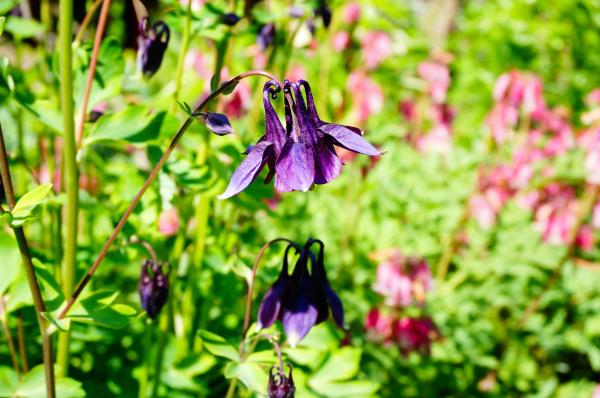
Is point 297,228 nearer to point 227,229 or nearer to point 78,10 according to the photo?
point 227,229

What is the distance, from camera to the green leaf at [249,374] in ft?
3.78

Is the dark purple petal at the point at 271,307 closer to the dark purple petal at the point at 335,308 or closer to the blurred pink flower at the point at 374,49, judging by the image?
the dark purple petal at the point at 335,308

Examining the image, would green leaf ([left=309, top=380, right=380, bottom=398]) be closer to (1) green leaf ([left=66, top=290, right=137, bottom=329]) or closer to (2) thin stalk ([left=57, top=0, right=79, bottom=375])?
(1) green leaf ([left=66, top=290, right=137, bottom=329])

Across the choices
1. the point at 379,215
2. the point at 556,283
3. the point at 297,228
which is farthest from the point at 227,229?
the point at 556,283

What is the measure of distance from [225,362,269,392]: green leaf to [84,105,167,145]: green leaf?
57cm

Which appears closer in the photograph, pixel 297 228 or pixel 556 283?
pixel 297 228

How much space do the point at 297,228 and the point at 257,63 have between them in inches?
47.0

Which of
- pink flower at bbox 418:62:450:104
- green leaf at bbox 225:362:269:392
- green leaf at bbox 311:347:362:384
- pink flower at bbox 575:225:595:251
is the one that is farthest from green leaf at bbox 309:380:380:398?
pink flower at bbox 418:62:450:104

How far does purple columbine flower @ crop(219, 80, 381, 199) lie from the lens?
87 cm

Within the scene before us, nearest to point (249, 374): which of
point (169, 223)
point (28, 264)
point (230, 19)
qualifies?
point (28, 264)

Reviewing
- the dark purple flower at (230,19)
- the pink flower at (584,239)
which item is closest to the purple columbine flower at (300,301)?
the dark purple flower at (230,19)

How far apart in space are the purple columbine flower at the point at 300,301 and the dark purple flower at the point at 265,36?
938 millimetres

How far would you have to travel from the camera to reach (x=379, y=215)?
3057mm

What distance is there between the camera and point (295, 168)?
882 mm
